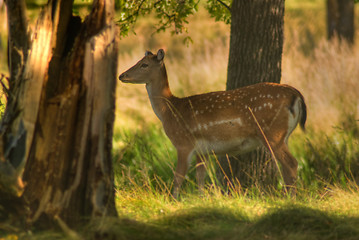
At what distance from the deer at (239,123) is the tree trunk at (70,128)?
171 centimetres

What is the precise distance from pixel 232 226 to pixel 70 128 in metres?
1.54

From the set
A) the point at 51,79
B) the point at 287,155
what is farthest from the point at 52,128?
the point at 287,155

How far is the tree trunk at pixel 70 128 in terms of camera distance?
13.9 feet

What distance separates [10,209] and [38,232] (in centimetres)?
33

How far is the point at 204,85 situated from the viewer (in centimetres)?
1182

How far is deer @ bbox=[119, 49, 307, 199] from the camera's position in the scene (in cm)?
600

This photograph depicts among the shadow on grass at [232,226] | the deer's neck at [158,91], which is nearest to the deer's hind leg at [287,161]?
the shadow on grass at [232,226]

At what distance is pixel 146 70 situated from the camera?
22.0 feet

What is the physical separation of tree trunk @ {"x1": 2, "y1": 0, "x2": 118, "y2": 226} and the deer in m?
1.71

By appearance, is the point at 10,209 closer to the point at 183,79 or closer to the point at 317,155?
the point at 317,155

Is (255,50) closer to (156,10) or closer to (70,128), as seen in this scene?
(156,10)

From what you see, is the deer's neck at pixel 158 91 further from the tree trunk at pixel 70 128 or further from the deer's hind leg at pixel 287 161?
the tree trunk at pixel 70 128

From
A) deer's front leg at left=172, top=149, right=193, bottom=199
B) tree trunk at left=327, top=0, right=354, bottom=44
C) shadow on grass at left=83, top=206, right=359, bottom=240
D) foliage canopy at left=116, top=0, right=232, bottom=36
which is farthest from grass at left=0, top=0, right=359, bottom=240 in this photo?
tree trunk at left=327, top=0, right=354, bottom=44

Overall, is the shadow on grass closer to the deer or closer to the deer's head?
the deer
